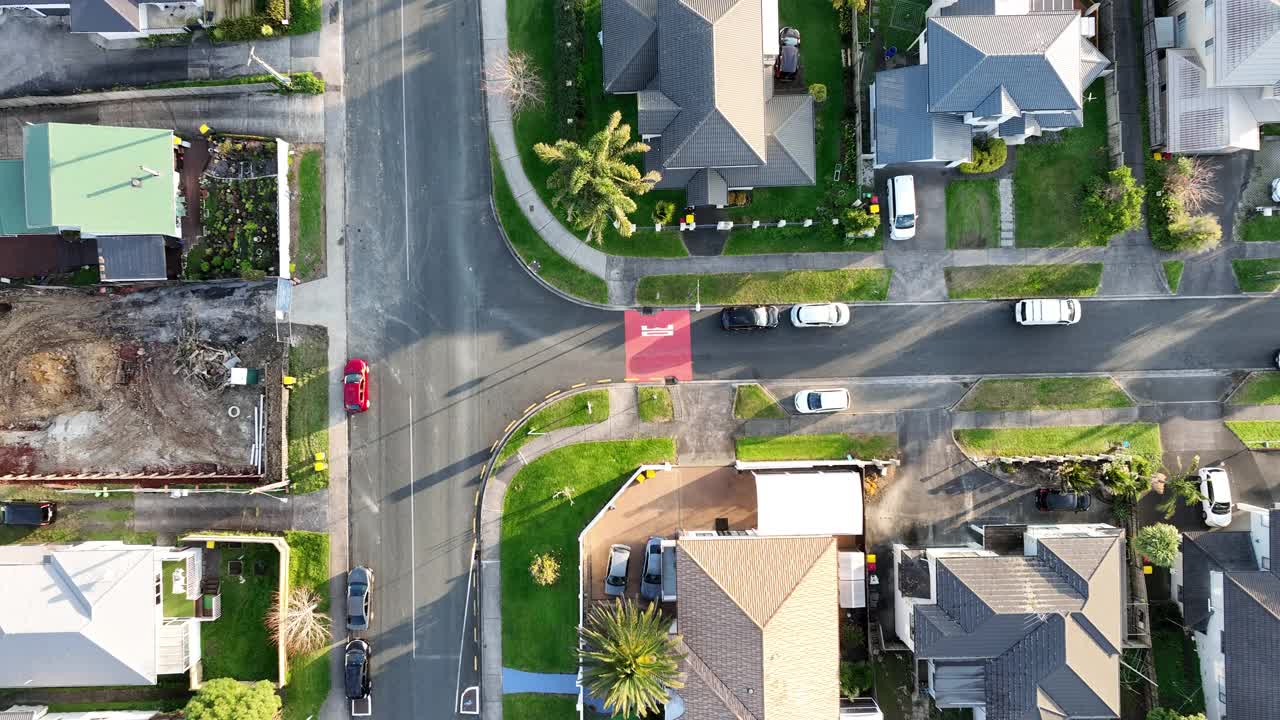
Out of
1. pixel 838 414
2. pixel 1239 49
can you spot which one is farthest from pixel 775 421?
pixel 1239 49

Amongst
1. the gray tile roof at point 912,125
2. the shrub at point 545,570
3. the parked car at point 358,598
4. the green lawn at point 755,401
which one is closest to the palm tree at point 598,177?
the green lawn at point 755,401

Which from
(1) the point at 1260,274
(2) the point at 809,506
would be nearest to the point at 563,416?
(2) the point at 809,506

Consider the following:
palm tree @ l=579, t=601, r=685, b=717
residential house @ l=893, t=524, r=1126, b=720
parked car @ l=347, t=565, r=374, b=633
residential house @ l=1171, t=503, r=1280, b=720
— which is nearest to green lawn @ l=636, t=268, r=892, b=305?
residential house @ l=893, t=524, r=1126, b=720

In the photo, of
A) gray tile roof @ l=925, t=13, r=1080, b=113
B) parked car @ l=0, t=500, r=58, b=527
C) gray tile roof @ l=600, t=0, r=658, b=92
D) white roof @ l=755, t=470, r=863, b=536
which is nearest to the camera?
gray tile roof @ l=925, t=13, r=1080, b=113

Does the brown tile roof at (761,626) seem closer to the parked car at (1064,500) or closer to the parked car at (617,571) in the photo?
the parked car at (617,571)

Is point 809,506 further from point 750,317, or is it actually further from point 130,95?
point 130,95

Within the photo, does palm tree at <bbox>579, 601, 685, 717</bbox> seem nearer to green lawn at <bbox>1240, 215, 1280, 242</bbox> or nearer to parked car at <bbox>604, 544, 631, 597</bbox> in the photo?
parked car at <bbox>604, 544, 631, 597</bbox>

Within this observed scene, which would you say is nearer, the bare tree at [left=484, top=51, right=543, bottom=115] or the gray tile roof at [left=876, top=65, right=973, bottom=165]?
the gray tile roof at [left=876, top=65, right=973, bottom=165]
